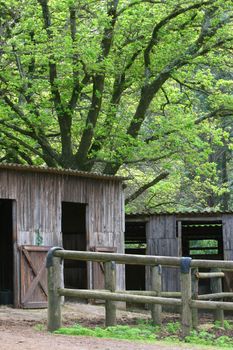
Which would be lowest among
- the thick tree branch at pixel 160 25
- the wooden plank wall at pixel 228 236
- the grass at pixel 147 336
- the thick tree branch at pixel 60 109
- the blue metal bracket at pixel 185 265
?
the grass at pixel 147 336

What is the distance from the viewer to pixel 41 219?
623 inches

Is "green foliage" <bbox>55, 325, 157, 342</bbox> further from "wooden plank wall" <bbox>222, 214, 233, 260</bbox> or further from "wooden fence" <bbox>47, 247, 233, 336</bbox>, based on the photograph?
"wooden plank wall" <bbox>222, 214, 233, 260</bbox>

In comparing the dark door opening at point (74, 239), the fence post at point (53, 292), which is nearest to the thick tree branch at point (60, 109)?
the dark door opening at point (74, 239)

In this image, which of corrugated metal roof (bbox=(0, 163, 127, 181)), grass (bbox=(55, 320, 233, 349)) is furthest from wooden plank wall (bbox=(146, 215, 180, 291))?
grass (bbox=(55, 320, 233, 349))

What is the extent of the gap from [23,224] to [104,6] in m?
8.70

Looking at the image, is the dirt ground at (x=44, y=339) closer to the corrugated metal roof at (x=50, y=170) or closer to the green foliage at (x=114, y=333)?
the green foliage at (x=114, y=333)

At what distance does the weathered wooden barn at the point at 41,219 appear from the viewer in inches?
596

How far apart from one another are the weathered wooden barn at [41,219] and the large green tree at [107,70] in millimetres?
3312

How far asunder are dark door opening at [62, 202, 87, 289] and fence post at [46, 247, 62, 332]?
10309 mm

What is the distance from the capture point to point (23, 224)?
15383 mm

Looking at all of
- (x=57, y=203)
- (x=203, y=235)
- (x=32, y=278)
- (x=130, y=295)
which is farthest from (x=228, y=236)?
(x=130, y=295)

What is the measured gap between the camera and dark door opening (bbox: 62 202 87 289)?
67.7ft

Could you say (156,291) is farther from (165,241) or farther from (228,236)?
(165,241)

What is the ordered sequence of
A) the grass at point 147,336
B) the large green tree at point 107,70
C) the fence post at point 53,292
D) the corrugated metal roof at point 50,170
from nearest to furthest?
1. the grass at point 147,336
2. the fence post at point 53,292
3. the corrugated metal roof at point 50,170
4. the large green tree at point 107,70
